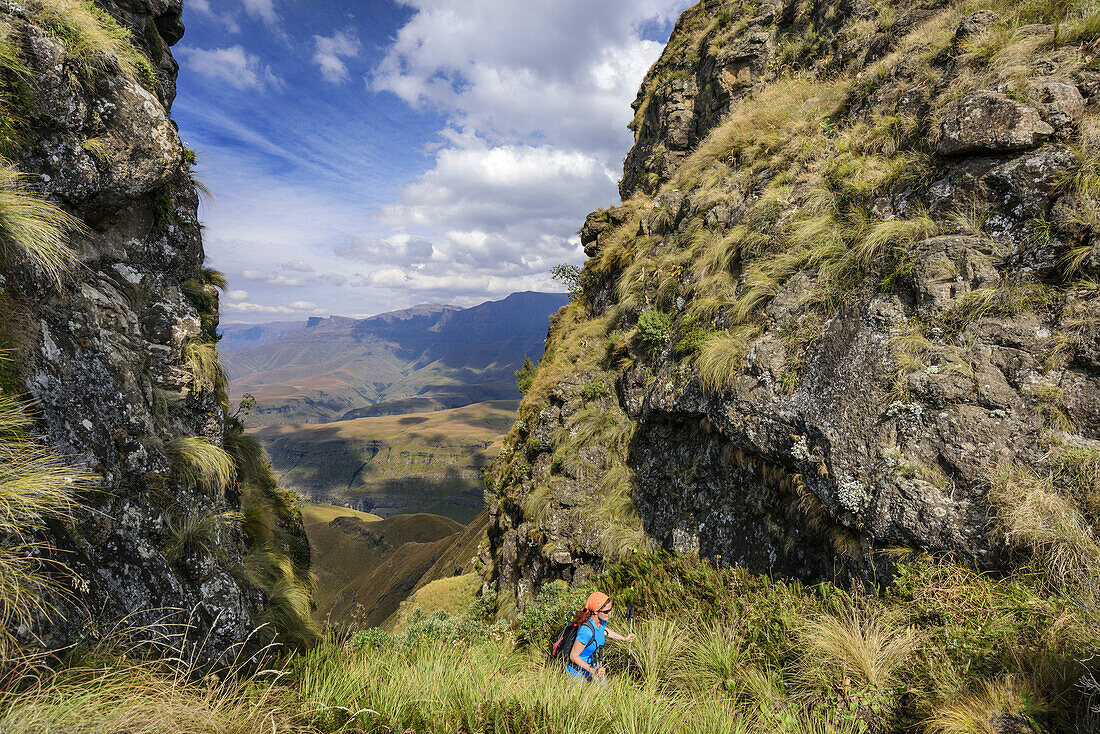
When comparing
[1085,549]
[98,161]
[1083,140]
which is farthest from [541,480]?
[1083,140]

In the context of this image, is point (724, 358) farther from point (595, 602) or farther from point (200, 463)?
point (200, 463)

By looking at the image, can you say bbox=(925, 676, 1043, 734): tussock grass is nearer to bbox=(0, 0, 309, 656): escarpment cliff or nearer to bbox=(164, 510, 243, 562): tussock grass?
bbox=(0, 0, 309, 656): escarpment cliff

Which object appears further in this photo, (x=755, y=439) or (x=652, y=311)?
(x=652, y=311)

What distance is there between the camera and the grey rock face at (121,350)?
456 cm

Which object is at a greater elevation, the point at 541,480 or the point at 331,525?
the point at 541,480

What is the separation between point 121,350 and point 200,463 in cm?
197

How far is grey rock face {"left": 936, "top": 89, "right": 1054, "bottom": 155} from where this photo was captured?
584 cm

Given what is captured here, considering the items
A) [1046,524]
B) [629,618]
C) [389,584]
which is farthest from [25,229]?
[389,584]

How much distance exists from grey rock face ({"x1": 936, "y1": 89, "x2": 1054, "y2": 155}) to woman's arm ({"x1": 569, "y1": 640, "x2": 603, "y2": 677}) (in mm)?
9134

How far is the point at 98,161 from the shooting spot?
244 inches

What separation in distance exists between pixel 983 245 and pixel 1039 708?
18.5ft

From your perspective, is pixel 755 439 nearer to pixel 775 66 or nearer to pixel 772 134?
pixel 772 134

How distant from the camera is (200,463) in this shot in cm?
644

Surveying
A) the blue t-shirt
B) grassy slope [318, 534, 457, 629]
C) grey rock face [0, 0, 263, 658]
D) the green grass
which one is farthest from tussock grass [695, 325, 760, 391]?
grassy slope [318, 534, 457, 629]
